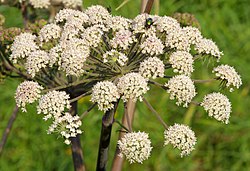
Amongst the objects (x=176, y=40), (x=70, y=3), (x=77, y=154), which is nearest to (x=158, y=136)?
(x=70, y=3)

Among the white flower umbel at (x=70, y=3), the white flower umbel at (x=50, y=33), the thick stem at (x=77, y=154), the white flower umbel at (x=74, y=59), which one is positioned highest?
the white flower umbel at (x=70, y=3)

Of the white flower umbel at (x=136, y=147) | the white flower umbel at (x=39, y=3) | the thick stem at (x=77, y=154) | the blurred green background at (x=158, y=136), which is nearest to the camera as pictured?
the white flower umbel at (x=136, y=147)

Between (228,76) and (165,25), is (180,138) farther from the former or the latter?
(165,25)

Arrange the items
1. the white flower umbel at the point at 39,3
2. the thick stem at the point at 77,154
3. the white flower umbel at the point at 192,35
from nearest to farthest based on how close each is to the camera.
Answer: the white flower umbel at the point at 192,35 → the thick stem at the point at 77,154 → the white flower umbel at the point at 39,3

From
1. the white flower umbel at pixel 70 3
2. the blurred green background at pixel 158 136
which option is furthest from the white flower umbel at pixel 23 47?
the blurred green background at pixel 158 136

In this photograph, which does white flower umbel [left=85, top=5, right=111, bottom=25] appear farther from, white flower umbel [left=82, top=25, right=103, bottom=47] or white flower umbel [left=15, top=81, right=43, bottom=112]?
white flower umbel [left=15, top=81, right=43, bottom=112]

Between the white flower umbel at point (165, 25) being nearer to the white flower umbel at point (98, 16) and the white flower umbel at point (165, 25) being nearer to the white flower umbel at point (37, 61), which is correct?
the white flower umbel at point (98, 16)
